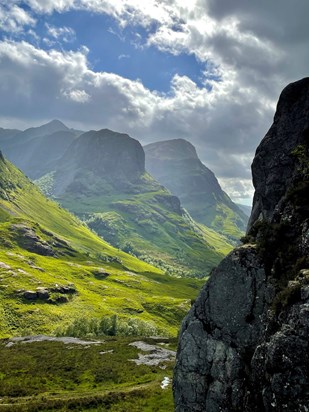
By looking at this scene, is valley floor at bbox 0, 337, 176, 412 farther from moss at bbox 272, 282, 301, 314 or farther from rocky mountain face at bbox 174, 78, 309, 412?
moss at bbox 272, 282, 301, 314

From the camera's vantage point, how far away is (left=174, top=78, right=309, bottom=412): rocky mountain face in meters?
24.9

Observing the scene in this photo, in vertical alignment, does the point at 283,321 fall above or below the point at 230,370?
above

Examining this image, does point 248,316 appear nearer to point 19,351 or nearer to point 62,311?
point 19,351

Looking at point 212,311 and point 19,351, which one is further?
point 19,351

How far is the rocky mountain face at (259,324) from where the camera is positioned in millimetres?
24859

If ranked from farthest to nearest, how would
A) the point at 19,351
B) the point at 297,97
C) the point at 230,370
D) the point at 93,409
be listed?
the point at 19,351, the point at 93,409, the point at 297,97, the point at 230,370

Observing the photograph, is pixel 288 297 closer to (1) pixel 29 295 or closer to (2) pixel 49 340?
(2) pixel 49 340

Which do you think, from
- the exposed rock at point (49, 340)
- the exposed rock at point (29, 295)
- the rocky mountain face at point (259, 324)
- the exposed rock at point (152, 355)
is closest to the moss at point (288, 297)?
the rocky mountain face at point (259, 324)

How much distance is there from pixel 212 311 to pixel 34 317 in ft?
532

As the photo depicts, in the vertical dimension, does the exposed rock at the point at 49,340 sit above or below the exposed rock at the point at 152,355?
below

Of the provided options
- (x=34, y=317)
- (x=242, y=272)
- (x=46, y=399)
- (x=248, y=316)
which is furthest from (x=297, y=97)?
(x=34, y=317)

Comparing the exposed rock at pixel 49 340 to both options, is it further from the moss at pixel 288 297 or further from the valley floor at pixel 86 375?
the moss at pixel 288 297

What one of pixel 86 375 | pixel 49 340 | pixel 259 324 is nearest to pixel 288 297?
pixel 259 324

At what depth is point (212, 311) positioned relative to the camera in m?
36.7
